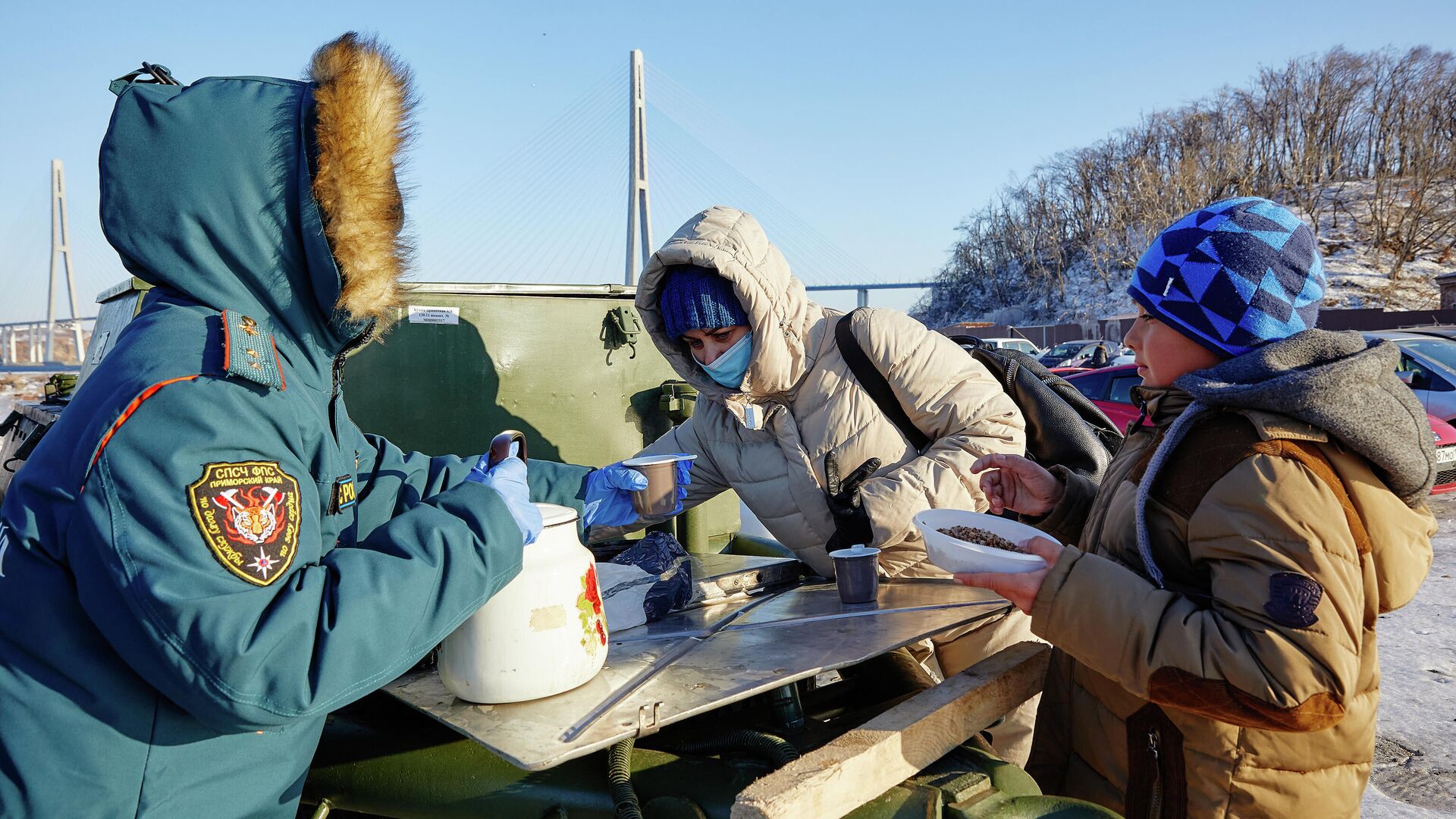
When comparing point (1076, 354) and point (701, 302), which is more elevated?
point (701, 302)

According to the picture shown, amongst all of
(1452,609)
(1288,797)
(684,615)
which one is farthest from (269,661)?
(1452,609)

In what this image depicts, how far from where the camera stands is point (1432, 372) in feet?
29.7

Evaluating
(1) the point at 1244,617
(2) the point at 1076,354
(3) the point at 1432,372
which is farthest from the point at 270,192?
(2) the point at 1076,354

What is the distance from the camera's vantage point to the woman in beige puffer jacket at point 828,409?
2.73m

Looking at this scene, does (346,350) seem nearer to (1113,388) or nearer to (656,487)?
(656,487)

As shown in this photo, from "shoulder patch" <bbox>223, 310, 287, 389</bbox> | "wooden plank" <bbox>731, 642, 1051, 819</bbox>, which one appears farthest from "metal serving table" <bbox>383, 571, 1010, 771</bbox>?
"shoulder patch" <bbox>223, 310, 287, 389</bbox>

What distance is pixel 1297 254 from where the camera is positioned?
1.69 meters

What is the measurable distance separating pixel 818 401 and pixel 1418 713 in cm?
308

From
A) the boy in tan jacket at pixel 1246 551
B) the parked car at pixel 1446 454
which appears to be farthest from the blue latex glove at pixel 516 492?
the parked car at pixel 1446 454

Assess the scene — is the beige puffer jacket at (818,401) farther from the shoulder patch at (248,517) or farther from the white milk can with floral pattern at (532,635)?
the shoulder patch at (248,517)

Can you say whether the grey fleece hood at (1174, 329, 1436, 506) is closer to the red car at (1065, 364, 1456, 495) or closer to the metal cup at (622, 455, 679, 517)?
the metal cup at (622, 455, 679, 517)

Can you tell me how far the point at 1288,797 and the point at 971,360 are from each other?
60.6 inches

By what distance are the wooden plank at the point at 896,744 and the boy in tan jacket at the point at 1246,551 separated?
21 cm

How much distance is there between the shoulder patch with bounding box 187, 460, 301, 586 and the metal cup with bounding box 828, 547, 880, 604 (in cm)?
133
